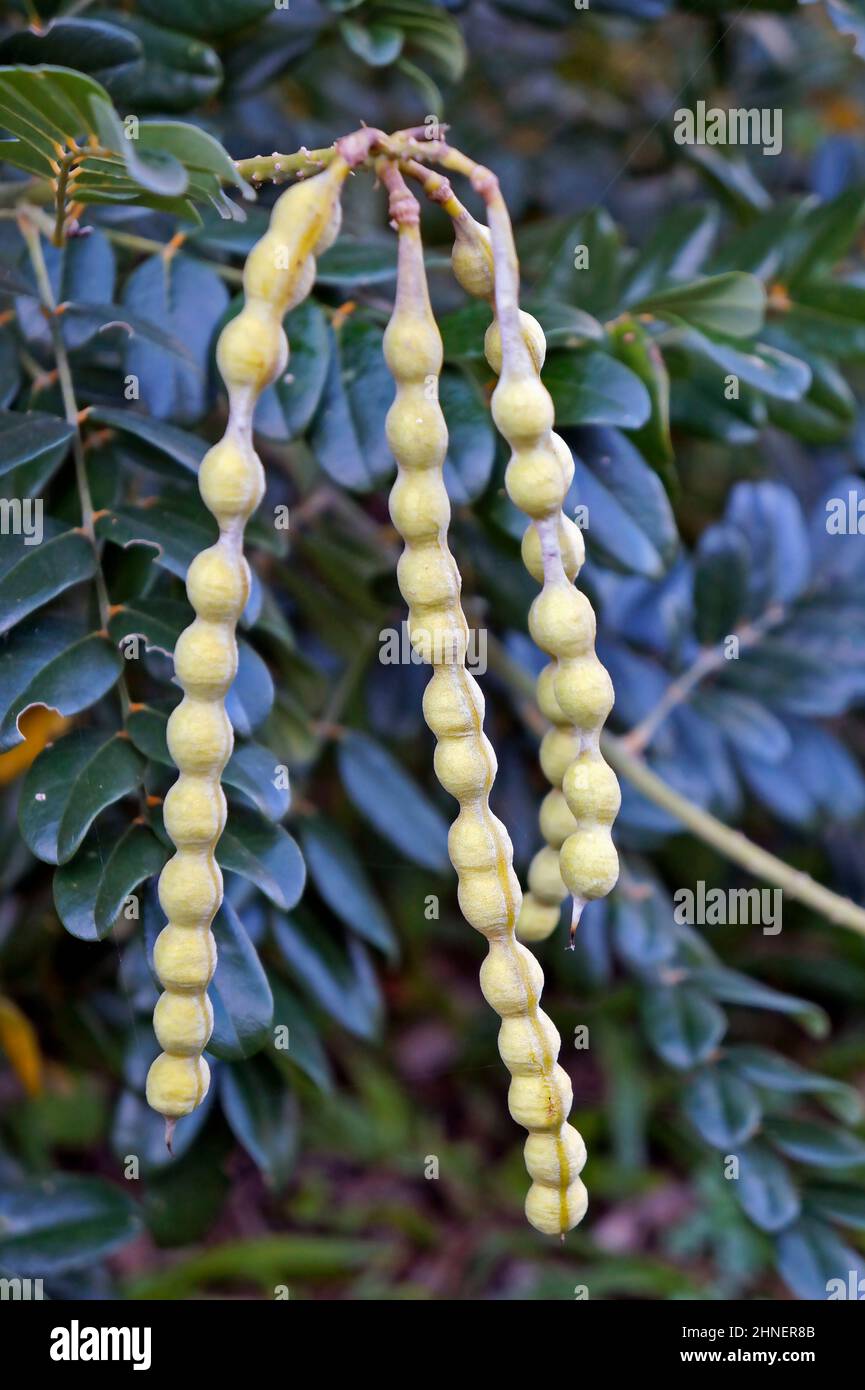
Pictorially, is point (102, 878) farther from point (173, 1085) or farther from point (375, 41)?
point (375, 41)

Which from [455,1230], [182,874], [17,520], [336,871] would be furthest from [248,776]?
[455,1230]

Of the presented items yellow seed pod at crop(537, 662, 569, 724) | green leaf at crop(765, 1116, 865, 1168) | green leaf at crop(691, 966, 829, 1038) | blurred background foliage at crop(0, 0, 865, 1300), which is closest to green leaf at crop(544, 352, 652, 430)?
blurred background foliage at crop(0, 0, 865, 1300)

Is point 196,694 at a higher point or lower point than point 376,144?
lower

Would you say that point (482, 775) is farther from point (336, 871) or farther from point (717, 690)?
point (717, 690)
